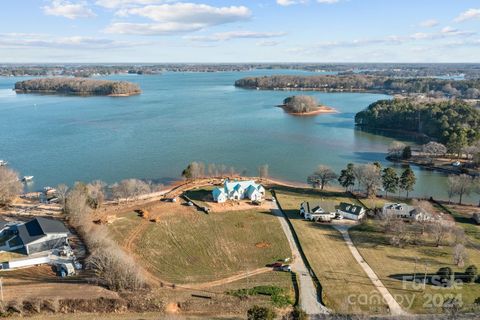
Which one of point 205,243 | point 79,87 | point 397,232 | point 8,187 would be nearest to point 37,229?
point 8,187

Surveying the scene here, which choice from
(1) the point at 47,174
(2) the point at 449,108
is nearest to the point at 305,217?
(1) the point at 47,174

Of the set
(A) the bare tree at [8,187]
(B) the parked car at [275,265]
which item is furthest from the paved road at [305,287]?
(A) the bare tree at [8,187]

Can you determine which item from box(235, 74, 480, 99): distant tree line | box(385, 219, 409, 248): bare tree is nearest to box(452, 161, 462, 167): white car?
box(385, 219, 409, 248): bare tree

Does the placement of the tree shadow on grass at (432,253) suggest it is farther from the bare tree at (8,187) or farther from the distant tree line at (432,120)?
the bare tree at (8,187)

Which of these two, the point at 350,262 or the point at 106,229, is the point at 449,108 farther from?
the point at 106,229

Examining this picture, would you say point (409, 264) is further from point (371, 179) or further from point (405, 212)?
point (371, 179)
